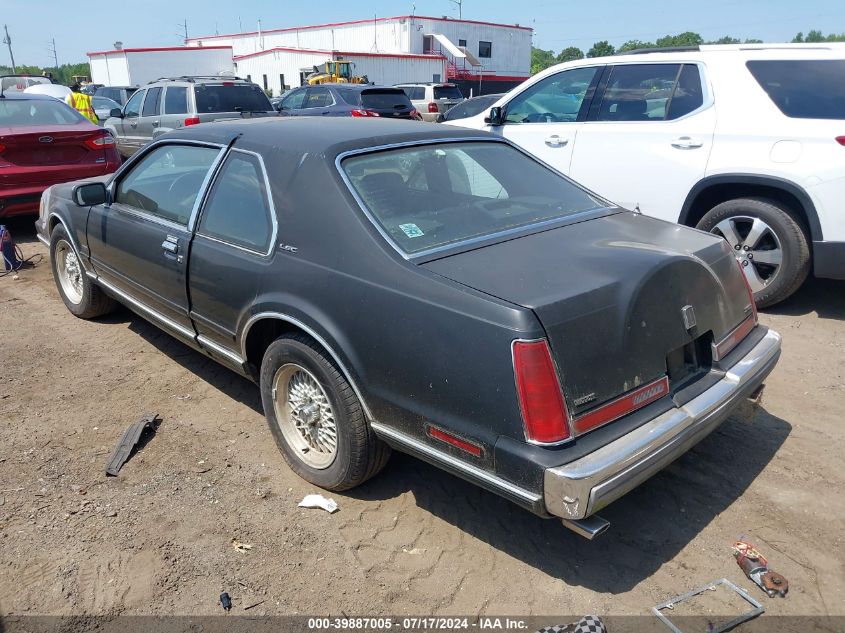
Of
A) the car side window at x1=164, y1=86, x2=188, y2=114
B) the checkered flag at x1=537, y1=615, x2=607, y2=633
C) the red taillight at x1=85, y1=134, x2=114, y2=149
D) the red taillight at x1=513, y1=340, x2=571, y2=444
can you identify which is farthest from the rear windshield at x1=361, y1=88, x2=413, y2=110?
the checkered flag at x1=537, y1=615, x2=607, y2=633

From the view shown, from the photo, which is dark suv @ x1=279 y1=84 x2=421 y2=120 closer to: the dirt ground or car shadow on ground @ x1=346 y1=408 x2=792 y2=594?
the dirt ground

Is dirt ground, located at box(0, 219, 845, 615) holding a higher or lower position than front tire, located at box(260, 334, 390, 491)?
lower

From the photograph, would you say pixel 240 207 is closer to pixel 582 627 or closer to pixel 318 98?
pixel 582 627

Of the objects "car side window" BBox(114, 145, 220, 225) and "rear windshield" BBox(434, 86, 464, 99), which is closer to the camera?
"car side window" BBox(114, 145, 220, 225)

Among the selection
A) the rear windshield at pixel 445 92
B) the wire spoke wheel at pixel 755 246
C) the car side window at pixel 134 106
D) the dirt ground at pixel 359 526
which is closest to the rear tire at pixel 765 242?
the wire spoke wheel at pixel 755 246

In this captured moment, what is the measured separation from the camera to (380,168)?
3184 mm

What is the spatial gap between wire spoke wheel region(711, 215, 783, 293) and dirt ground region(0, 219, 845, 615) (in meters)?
1.27

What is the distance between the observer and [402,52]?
4466 cm

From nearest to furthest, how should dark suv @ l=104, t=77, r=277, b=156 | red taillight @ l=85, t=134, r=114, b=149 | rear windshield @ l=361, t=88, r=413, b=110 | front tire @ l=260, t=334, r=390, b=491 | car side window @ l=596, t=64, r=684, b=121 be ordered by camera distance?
front tire @ l=260, t=334, r=390, b=491 < car side window @ l=596, t=64, r=684, b=121 < red taillight @ l=85, t=134, r=114, b=149 < dark suv @ l=104, t=77, r=277, b=156 < rear windshield @ l=361, t=88, r=413, b=110

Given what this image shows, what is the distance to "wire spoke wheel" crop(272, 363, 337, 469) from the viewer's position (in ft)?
10.2

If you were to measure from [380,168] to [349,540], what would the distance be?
1.72 metres

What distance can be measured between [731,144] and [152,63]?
38388 mm

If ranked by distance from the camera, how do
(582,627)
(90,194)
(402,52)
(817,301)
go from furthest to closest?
(402,52), (817,301), (90,194), (582,627)

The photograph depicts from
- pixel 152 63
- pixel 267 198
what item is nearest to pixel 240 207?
pixel 267 198
